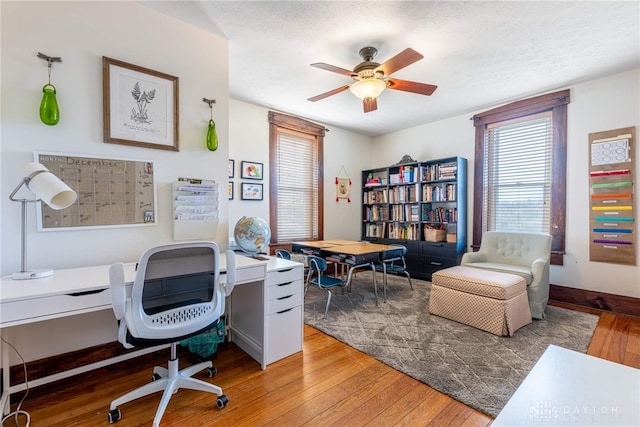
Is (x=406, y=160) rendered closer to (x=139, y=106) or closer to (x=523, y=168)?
(x=523, y=168)

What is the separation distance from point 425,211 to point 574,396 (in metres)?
3.88

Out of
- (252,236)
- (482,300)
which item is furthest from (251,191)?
(482,300)

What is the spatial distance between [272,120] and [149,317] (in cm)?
327

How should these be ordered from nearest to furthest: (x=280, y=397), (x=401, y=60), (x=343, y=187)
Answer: (x=280, y=397) → (x=401, y=60) → (x=343, y=187)

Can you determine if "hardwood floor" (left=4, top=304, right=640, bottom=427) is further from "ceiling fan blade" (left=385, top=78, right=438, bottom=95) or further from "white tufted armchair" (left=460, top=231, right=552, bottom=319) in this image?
"ceiling fan blade" (left=385, top=78, right=438, bottom=95)

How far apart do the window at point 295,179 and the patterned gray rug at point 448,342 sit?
4.44 ft

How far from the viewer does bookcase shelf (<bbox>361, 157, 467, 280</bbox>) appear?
413cm

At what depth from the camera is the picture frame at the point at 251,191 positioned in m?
3.83

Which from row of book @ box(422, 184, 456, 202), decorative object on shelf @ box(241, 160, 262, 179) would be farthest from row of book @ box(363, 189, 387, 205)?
decorative object on shelf @ box(241, 160, 262, 179)

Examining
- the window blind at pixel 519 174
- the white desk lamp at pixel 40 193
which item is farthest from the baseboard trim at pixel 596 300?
the white desk lamp at pixel 40 193

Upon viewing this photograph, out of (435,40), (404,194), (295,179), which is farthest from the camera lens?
(404,194)

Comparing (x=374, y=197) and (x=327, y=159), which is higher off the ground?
(x=327, y=159)

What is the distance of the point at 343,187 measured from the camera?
511 centimetres

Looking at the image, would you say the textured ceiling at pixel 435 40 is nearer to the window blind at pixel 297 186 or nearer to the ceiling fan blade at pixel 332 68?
the ceiling fan blade at pixel 332 68
